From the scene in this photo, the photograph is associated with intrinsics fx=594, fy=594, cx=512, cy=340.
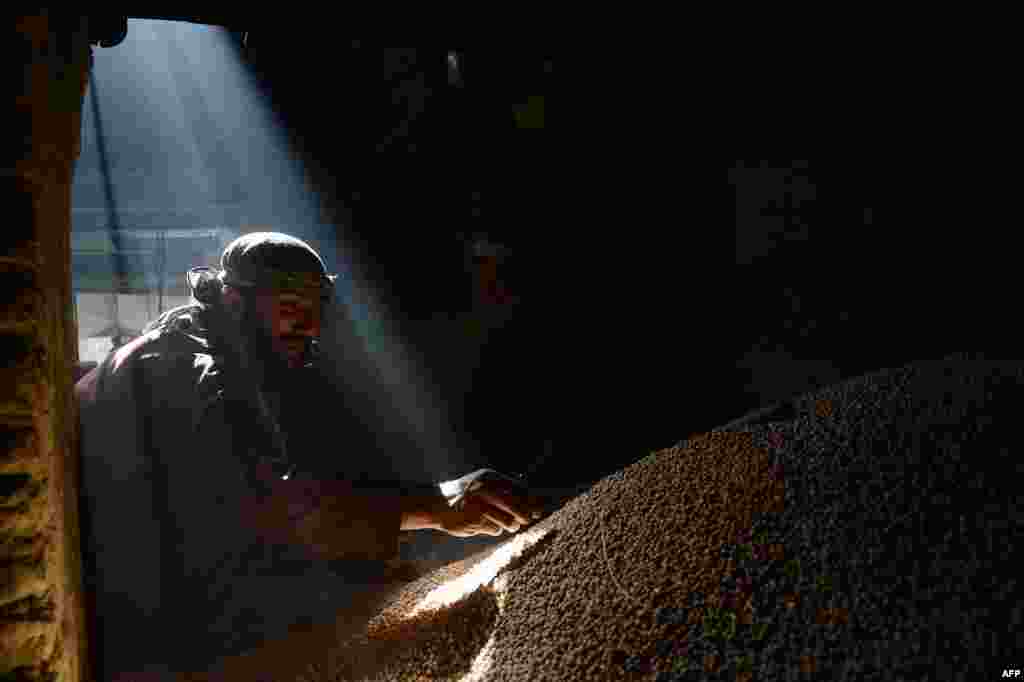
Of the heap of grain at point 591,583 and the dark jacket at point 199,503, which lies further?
the dark jacket at point 199,503

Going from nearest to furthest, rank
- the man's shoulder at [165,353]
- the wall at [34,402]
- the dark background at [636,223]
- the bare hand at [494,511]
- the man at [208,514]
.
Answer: the wall at [34,402]
the man at [208,514]
the bare hand at [494,511]
the man's shoulder at [165,353]
the dark background at [636,223]

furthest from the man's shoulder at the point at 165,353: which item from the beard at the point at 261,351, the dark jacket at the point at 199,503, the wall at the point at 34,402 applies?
the wall at the point at 34,402

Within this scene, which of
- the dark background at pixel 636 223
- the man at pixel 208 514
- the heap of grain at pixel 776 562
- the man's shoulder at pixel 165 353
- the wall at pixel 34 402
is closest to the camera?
the heap of grain at pixel 776 562

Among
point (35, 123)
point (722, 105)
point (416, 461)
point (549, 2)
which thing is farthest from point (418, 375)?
point (35, 123)

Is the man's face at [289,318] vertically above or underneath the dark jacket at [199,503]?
above

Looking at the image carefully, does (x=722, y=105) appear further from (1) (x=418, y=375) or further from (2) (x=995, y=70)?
(1) (x=418, y=375)

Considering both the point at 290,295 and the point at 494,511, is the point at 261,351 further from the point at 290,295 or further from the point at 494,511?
the point at 494,511

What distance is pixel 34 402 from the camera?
3.86 ft

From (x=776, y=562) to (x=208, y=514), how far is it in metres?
1.69

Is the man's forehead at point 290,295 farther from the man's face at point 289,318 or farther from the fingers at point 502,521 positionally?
the fingers at point 502,521

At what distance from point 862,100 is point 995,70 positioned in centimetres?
43

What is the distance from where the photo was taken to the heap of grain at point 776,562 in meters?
0.96

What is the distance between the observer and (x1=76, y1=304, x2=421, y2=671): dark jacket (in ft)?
5.78

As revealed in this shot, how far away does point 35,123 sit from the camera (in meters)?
1.22
